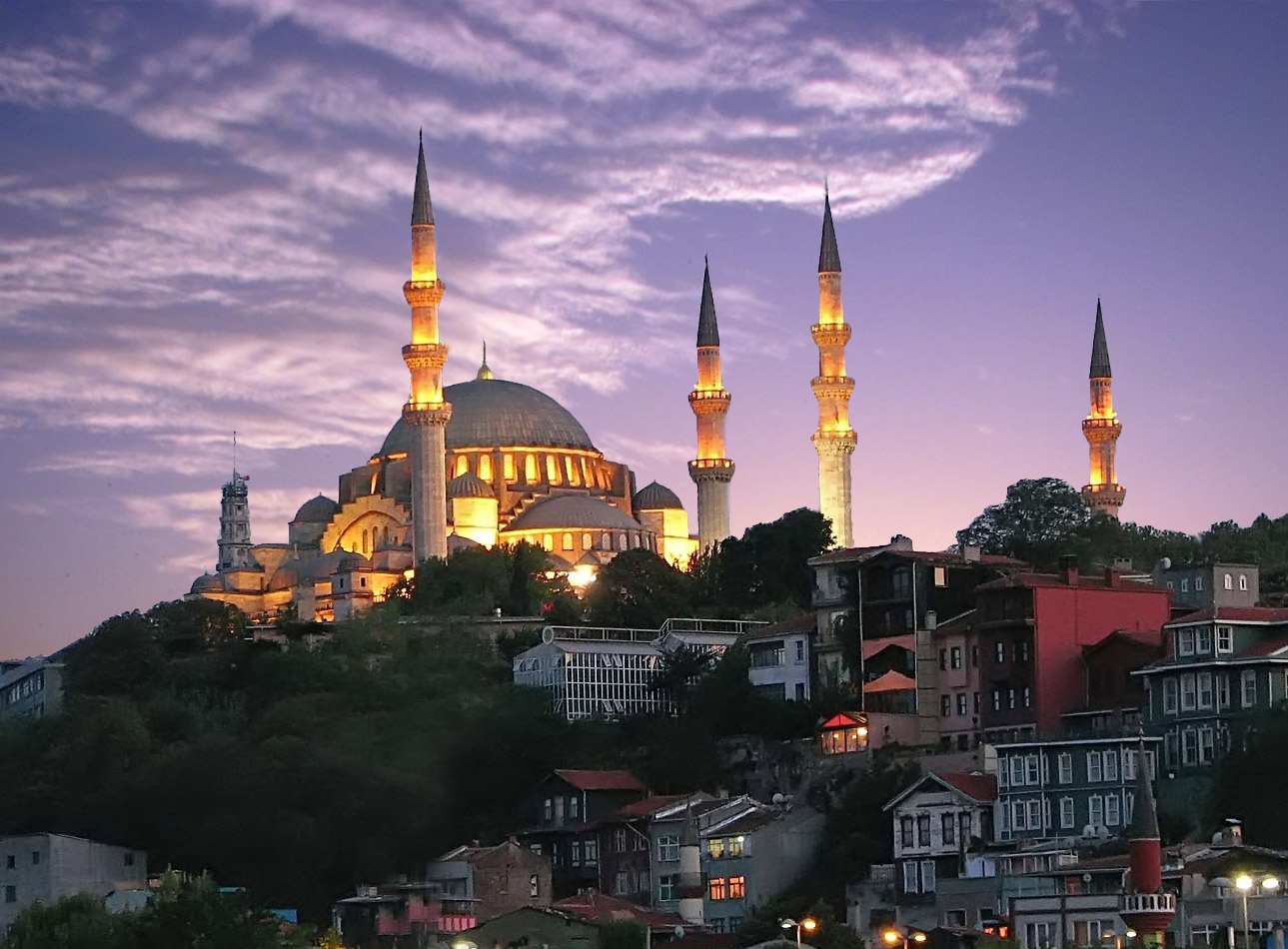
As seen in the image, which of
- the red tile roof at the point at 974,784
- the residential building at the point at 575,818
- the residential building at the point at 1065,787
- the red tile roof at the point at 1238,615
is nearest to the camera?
the residential building at the point at 1065,787

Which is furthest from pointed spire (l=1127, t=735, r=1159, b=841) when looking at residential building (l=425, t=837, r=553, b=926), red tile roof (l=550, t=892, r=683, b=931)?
residential building (l=425, t=837, r=553, b=926)

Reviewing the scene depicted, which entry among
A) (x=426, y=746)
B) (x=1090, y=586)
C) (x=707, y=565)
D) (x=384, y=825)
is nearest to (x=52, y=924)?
(x=384, y=825)

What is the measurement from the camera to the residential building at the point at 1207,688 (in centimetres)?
6331

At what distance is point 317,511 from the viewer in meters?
114

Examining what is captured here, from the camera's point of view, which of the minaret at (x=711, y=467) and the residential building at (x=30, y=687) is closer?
the residential building at (x=30, y=687)

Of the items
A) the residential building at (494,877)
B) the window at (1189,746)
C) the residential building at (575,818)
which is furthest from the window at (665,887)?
the window at (1189,746)

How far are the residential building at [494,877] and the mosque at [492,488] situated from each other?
1093 inches

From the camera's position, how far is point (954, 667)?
Answer: 7094cm

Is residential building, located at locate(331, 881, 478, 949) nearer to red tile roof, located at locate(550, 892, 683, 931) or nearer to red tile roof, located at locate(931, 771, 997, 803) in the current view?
red tile roof, located at locate(550, 892, 683, 931)

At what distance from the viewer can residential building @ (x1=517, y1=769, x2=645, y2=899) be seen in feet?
233

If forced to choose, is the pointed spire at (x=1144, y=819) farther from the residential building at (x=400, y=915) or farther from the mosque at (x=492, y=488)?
the mosque at (x=492, y=488)

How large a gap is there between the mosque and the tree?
41.2 ft

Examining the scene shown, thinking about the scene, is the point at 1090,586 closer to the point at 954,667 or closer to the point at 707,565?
the point at 954,667

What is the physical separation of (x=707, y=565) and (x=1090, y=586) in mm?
26916
